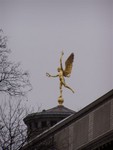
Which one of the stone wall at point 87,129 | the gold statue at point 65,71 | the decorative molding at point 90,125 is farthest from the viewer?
the gold statue at point 65,71

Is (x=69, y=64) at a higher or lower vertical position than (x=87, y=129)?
higher

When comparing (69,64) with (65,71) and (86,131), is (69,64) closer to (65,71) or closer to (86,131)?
(65,71)

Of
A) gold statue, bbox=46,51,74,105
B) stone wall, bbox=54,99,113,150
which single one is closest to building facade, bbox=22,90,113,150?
stone wall, bbox=54,99,113,150

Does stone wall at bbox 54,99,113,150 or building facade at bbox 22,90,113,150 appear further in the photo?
stone wall at bbox 54,99,113,150

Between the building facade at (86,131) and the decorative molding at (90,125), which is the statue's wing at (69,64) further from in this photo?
the decorative molding at (90,125)

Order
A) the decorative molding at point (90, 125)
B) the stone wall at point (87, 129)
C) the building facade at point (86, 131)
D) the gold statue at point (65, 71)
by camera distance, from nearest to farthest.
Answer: the building facade at point (86, 131) → the stone wall at point (87, 129) → the decorative molding at point (90, 125) → the gold statue at point (65, 71)

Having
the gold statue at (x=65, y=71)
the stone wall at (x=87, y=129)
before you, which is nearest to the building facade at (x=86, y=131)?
the stone wall at (x=87, y=129)

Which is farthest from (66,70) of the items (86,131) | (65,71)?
(86,131)

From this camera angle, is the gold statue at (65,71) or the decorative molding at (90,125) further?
the gold statue at (65,71)

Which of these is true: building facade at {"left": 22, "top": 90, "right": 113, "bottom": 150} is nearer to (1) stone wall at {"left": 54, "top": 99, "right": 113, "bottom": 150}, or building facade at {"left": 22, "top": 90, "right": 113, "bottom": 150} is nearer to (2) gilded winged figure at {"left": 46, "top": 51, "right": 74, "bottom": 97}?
(1) stone wall at {"left": 54, "top": 99, "right": 113, "bottom": 150}

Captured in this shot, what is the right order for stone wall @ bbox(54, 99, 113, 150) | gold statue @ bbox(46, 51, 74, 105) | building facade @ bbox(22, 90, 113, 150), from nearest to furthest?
building facade @ bbox(22, 90, 113, 150)
stone wall @ bbox(54, 99, 113, 150)
gold statue @ bbox(46, 51, 74, 105)

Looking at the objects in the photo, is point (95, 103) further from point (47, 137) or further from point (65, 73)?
point (65, 73)

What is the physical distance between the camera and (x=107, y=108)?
45.3 meters

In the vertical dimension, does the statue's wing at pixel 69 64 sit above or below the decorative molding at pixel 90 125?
above
